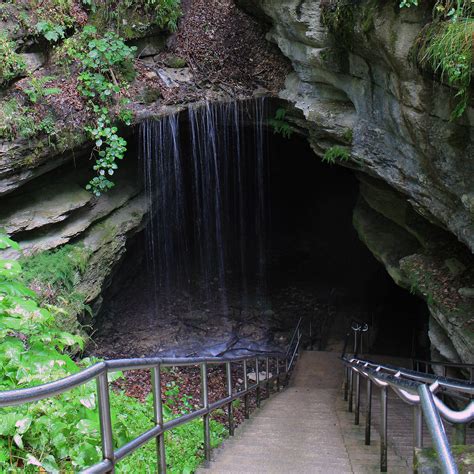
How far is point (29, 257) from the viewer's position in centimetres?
805

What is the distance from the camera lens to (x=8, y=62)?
7.76 m

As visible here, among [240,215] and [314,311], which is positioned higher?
[240,215]

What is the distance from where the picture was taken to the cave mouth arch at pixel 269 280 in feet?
36.7

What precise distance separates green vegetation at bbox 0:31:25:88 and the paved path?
641 centimetres

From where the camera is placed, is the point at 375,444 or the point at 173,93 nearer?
the point at 375,444

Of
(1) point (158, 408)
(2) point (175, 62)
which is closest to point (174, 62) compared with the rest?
(2) point (175, 62)

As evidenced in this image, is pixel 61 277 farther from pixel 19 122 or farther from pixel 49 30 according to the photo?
pixel 49 30

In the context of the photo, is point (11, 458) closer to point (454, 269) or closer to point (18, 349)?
point (18, 349)

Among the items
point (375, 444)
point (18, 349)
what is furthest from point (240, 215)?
point (18, 349)

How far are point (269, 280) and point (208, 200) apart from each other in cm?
343

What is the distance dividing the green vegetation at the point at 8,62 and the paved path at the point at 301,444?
641 centimetres

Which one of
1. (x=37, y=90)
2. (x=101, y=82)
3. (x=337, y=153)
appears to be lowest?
(x=337, y=153)

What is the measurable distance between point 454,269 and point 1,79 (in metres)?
7.67

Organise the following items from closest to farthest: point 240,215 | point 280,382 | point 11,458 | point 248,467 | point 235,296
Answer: point 11,458 → point 248,467 → point 280,382 → point 235,296 → point 240,215
